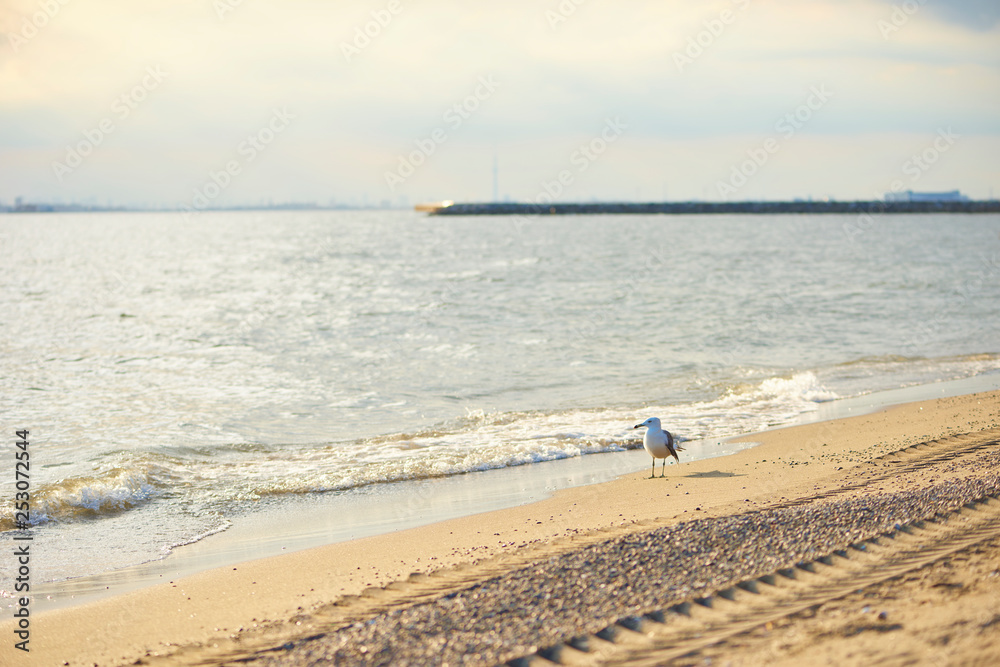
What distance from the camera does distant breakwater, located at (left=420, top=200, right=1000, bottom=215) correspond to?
430 feet

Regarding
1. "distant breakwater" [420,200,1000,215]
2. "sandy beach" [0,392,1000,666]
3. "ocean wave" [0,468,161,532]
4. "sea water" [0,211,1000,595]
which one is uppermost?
"distant breakwater" [420,200,1000,215]

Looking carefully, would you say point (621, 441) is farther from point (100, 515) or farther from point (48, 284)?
point (48, 284)

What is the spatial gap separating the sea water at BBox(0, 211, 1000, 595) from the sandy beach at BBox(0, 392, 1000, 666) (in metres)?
1.39

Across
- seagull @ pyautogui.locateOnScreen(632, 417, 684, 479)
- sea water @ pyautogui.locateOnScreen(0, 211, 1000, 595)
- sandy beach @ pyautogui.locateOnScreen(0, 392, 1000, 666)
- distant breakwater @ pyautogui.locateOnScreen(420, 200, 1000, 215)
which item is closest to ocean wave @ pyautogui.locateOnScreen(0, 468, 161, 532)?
sea water @ pyautogui.locateOnScreen(0, 211, 1000, 595)

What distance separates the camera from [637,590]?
14.3 ft

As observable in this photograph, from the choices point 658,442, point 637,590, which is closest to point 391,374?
point 658,442

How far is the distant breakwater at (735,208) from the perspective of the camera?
131125 mm

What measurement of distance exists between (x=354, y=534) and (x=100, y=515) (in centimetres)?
297

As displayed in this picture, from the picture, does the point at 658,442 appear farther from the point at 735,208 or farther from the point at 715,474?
the point at 735,208

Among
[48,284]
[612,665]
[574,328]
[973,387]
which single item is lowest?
[612,665]

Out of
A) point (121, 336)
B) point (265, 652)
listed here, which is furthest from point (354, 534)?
point (121, 336)

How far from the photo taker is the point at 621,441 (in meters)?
9.84

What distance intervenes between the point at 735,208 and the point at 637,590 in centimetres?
14388

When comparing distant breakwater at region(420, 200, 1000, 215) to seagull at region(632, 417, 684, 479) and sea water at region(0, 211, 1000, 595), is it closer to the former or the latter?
sea water at region(0, 211, 1000, 595)
